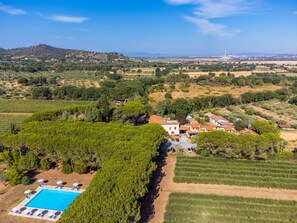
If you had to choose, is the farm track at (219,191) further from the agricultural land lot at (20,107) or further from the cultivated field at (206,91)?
→ the cultivated field at (206,91)

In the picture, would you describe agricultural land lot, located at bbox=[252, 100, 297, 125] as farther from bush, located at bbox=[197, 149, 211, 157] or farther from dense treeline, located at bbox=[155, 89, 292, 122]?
bush, located at bbox=[197, 149, 211, 157]

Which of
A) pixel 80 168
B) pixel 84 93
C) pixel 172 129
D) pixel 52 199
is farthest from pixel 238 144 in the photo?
pixel 84 93

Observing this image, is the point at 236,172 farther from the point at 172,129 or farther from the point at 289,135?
the point at 289,135

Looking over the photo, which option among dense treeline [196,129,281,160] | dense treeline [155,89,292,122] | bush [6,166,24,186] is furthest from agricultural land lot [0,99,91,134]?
dense treeline [196,129,281,160]

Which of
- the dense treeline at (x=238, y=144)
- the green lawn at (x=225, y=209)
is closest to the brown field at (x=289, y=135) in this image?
the dense treeline at (x=238, y=144)

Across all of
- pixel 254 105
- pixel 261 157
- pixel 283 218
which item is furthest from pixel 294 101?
pixel 283 218

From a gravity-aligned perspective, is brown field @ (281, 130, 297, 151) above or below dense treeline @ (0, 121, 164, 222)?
below
